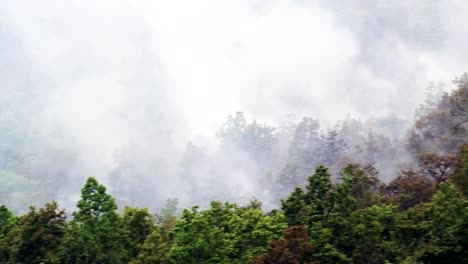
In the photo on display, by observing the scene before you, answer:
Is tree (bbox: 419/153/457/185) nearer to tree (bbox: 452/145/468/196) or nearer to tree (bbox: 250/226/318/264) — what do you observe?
tree (bbox: 452/145/468/196)

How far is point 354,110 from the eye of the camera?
109m

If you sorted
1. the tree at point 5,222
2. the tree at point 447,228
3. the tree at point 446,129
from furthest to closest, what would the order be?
the tree at point 446,129 → the tree at point 5,222 → the tree at point 447,228

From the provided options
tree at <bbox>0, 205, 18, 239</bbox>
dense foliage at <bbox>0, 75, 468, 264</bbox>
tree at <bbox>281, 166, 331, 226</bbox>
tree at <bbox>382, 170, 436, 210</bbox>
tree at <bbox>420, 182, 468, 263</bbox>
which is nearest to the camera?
tree at <bbox>420, 182, 468, 263</bbox>

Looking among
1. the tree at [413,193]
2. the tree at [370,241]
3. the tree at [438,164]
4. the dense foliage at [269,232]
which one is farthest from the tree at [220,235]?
the tree at [438,164]

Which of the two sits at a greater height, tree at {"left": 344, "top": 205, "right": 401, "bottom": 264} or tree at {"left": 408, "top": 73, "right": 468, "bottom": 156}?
tree at {"left": 408, "top": 73, "right": 468, "bottom": 156}

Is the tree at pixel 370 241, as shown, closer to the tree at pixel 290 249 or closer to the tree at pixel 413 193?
the tree at pixel 290 249

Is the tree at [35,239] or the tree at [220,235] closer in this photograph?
the tree at [220,235]

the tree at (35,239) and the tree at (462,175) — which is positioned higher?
the tree at (462,175)

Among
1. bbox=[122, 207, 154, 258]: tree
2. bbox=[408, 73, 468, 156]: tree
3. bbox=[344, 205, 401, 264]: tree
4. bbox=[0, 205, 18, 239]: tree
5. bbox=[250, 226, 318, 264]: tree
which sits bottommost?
bbox=[250, 226, 318, 264]: tree

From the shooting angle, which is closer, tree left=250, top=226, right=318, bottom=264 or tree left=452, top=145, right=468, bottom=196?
tree left=250, top=226, right=318, bottom=264

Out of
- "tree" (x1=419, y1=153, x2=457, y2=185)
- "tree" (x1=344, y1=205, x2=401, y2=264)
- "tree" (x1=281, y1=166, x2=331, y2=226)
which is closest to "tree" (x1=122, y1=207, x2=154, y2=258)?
"tree" (x1=281, y1=166, x2=331, y2=226)

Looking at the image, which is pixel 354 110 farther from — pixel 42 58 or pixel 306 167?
pixel 42 58

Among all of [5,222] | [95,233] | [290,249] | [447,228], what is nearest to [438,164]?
[447,228]

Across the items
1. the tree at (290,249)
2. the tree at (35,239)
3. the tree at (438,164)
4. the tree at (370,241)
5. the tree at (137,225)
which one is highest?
the tree at (438,164)
